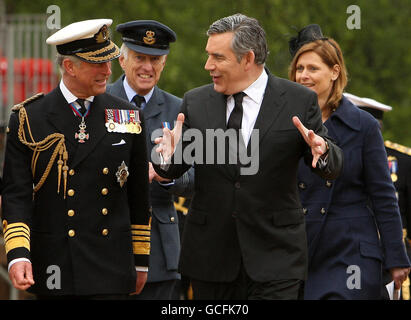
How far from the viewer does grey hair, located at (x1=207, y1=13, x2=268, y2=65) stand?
18.8 feet

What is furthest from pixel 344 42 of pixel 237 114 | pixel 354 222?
pixel 237 114

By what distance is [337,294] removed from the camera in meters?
6.27

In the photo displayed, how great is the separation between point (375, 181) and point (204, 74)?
7542 mm

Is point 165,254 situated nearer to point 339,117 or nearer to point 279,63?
point 339,117

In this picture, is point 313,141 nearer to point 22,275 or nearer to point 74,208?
point 74,208

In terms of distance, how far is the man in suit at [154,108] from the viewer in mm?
6828

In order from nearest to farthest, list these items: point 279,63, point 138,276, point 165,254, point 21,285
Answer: point 21,285
point 138,276
point 165,254
point 279,63

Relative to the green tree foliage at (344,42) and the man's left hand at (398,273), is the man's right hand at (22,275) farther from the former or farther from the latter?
the green tree foliage at (344,42)

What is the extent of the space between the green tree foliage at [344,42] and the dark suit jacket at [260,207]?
24.3ft

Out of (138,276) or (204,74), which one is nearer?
(138,276)

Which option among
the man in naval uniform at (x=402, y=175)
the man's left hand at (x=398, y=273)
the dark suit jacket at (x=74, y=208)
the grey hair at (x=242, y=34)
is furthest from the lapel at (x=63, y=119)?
the man in naval uniform at (x=402, y=175)

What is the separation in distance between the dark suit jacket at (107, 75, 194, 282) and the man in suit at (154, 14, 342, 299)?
0.98 meters

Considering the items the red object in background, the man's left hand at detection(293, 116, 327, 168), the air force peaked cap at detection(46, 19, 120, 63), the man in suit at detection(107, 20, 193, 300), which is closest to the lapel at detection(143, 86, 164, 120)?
the man in suit at detection(107, 20, 193, 300)

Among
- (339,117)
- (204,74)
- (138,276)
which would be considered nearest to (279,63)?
(204,74)
